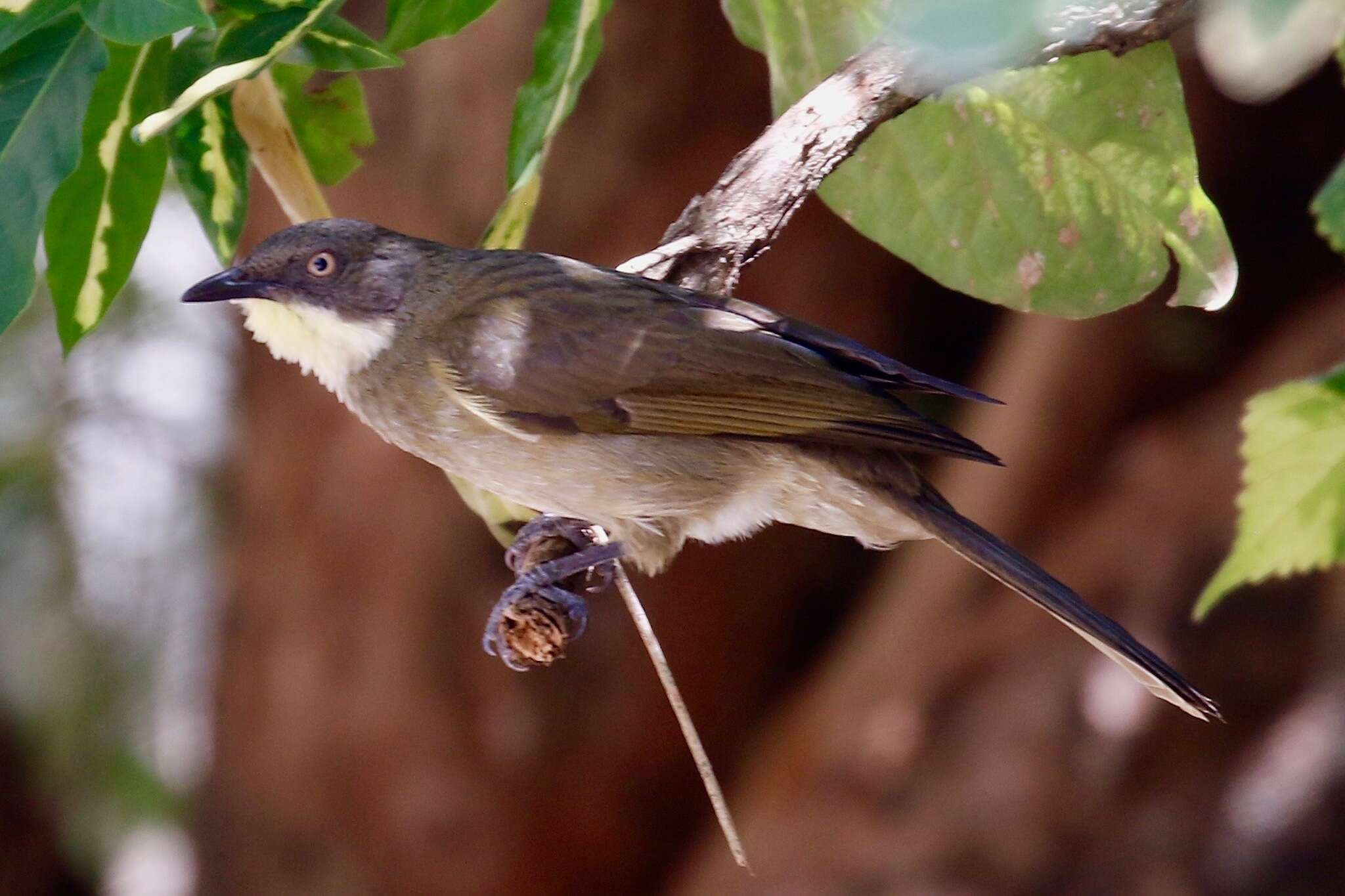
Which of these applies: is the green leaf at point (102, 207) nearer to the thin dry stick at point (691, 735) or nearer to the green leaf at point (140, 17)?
the green leaf at point (140, 17)

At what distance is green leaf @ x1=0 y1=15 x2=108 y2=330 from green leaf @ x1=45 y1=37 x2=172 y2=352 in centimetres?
21

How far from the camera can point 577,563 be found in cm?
285

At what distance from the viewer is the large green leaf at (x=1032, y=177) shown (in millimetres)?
2617

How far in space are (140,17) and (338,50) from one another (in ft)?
1.46

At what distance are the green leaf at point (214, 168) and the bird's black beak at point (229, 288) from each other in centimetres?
28

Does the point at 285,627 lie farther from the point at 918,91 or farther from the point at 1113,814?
the point at 918,91

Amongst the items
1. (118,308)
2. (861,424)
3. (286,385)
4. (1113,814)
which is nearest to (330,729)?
(286,385)

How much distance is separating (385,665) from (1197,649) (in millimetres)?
3086

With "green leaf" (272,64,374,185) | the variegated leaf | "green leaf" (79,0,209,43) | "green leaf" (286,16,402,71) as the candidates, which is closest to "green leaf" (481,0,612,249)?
the variegated leaf

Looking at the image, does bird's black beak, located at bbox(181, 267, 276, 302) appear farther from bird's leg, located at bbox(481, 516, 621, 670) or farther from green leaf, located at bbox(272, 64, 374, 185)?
bird's leg, located at bbox(481, 516, 621, 670)

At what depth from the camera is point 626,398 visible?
2908 mm

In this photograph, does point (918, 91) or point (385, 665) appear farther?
point (385, 665)

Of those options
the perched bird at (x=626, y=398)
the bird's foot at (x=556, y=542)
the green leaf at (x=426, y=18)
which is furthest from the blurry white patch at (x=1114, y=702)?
the green leaf at (x=426, y=18)

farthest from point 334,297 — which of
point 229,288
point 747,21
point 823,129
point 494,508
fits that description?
point 823,129
